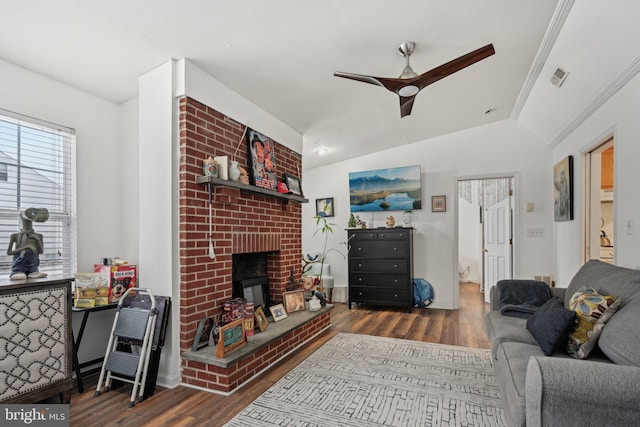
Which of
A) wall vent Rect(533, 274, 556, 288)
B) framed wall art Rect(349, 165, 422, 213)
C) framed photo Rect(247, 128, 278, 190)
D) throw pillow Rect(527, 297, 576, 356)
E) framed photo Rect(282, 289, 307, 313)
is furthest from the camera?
framed wall art Rect(349, 165, 422, 213)

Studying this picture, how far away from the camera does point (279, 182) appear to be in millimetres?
3744

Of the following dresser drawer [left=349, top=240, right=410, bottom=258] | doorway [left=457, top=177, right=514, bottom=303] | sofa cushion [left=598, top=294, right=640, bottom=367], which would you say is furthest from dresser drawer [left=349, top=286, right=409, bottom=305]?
sofa cushion [left=598, top=294, right=640, bottom=367]

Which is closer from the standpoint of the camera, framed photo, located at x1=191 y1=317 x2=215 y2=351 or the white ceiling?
the white ceiling

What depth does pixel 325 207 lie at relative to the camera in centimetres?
602

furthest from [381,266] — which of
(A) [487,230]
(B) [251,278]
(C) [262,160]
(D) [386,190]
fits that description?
Result: (C) [262,160]

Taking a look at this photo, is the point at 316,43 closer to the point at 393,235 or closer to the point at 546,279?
the point at 393,235

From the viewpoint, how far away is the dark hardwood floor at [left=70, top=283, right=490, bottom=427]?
208cm

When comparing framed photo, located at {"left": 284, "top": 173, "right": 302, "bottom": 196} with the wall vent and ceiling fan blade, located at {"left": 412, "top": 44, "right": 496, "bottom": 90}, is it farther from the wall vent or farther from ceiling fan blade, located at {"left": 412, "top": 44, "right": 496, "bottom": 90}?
the wall vent

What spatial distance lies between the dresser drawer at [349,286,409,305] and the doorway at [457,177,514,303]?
5.33 ft

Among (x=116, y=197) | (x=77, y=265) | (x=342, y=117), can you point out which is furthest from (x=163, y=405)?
(x=342, y=117)

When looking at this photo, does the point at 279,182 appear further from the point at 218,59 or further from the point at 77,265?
the point at 77,265

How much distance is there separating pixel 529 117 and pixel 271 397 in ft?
14.7

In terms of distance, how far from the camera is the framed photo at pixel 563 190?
3.88 meters

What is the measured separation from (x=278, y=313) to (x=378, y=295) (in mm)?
2080
